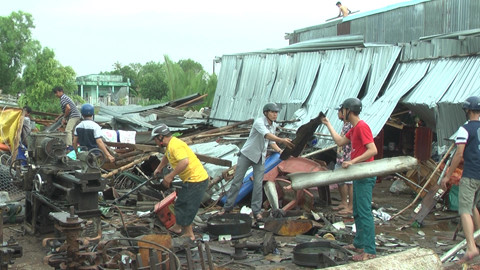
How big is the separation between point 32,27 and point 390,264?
183ft

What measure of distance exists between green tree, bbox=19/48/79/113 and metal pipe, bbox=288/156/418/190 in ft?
123

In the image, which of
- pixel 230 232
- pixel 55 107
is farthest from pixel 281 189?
pixel 55 107

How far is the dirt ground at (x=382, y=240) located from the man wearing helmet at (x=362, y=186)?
62 centimetres

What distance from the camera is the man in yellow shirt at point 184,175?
7.27 metres

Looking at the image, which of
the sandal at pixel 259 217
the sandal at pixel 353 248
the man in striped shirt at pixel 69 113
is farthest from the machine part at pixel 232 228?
the man in striped shirt at pixel 69 113

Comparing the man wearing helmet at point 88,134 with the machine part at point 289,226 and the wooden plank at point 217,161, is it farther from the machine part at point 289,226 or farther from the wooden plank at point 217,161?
the machine part at point 289,226

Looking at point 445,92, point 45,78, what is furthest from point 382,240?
point 45,78

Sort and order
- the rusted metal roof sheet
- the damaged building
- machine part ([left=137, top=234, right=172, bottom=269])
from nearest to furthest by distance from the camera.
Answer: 1. machine part ([left=137, top=234, right=172, bottom=269])
2. the rusted metal roof sheet
3. the damaged building

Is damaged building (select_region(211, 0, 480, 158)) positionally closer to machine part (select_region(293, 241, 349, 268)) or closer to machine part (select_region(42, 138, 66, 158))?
machine part (select_region(293, 241, 349, 268))

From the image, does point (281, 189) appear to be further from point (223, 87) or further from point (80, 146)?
point (223, 87)

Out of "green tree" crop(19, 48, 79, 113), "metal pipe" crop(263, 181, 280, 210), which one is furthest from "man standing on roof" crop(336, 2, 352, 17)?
"green tree" crop(19, 48, 79, 113)

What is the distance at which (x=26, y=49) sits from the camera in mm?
48062

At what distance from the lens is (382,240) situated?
782cm

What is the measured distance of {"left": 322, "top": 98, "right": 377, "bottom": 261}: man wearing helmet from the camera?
21.4 ft
